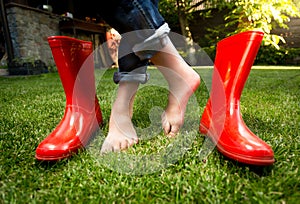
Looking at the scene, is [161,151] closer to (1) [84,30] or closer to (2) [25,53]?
(2) [25,53]

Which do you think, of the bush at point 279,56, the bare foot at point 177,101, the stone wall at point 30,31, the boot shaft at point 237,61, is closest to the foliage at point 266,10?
the bush at point 279,56

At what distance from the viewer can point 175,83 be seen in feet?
2.81

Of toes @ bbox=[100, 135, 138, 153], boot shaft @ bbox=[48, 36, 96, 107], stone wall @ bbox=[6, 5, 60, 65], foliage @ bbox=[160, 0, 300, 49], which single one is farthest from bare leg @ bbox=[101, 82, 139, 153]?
foliage @ bbox=[160, 0, 300, 49]

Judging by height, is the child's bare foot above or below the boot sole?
below

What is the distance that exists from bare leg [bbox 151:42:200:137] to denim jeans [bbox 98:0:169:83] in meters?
0.07

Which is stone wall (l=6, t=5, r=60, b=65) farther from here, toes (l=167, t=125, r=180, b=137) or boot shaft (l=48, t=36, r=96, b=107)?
toes (l=167, t=125, r=180, b=137)

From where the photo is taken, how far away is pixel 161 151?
66 cm

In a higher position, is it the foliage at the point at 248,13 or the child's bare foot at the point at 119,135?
the child's bare foot at the point at 119,135

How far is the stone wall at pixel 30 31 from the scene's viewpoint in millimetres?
4680

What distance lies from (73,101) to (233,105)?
1.65 feet

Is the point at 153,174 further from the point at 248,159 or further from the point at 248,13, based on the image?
the point at 248,13

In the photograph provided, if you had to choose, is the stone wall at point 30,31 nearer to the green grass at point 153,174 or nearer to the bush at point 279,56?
the green grass at point 153,174

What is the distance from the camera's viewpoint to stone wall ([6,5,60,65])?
4680mm

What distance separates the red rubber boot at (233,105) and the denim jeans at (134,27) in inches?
8.5
